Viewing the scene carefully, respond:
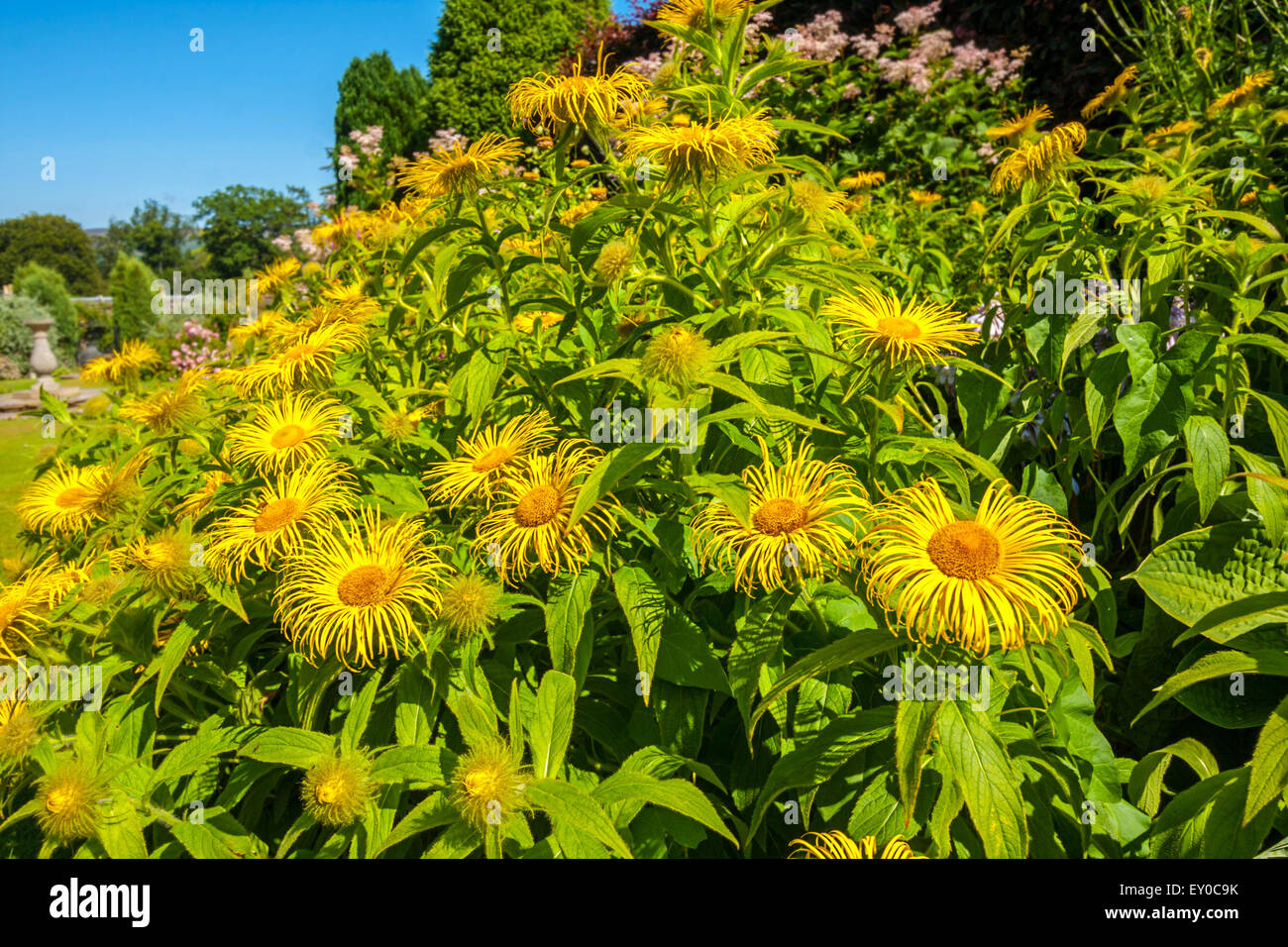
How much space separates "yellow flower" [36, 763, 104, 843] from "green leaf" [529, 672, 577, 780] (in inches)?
27.8

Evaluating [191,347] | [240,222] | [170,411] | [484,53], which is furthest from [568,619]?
[240,222]

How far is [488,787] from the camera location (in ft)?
3.69

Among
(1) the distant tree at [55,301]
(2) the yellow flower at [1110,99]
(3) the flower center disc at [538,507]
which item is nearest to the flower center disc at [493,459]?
(3) the flower center disc at [538,507]

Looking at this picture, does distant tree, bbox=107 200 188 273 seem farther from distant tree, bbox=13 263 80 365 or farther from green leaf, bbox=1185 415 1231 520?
green leaf, bbox=1185 415 1231 520

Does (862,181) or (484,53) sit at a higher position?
(484,53)

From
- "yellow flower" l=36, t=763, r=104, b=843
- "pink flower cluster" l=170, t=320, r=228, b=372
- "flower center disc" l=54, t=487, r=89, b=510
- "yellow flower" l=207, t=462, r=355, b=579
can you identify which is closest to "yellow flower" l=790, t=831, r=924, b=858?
"yellow flower" l=207, t=462, r=355, b=579

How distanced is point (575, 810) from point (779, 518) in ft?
1.67

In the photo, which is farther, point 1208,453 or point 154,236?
point 154,236

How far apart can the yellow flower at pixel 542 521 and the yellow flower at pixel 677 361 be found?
0.72ft

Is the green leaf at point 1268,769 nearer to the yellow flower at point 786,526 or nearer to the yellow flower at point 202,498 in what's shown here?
the yellow flower at point 786,526

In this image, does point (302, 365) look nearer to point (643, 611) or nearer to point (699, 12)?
point (643, 611)

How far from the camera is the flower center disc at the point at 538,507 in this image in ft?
4.42

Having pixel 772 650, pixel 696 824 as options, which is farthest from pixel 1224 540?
pixel 696 824

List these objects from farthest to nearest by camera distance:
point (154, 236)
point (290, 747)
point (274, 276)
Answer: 1. point (154, 236)
2. point (274, 276)
3. point (290, 747)
